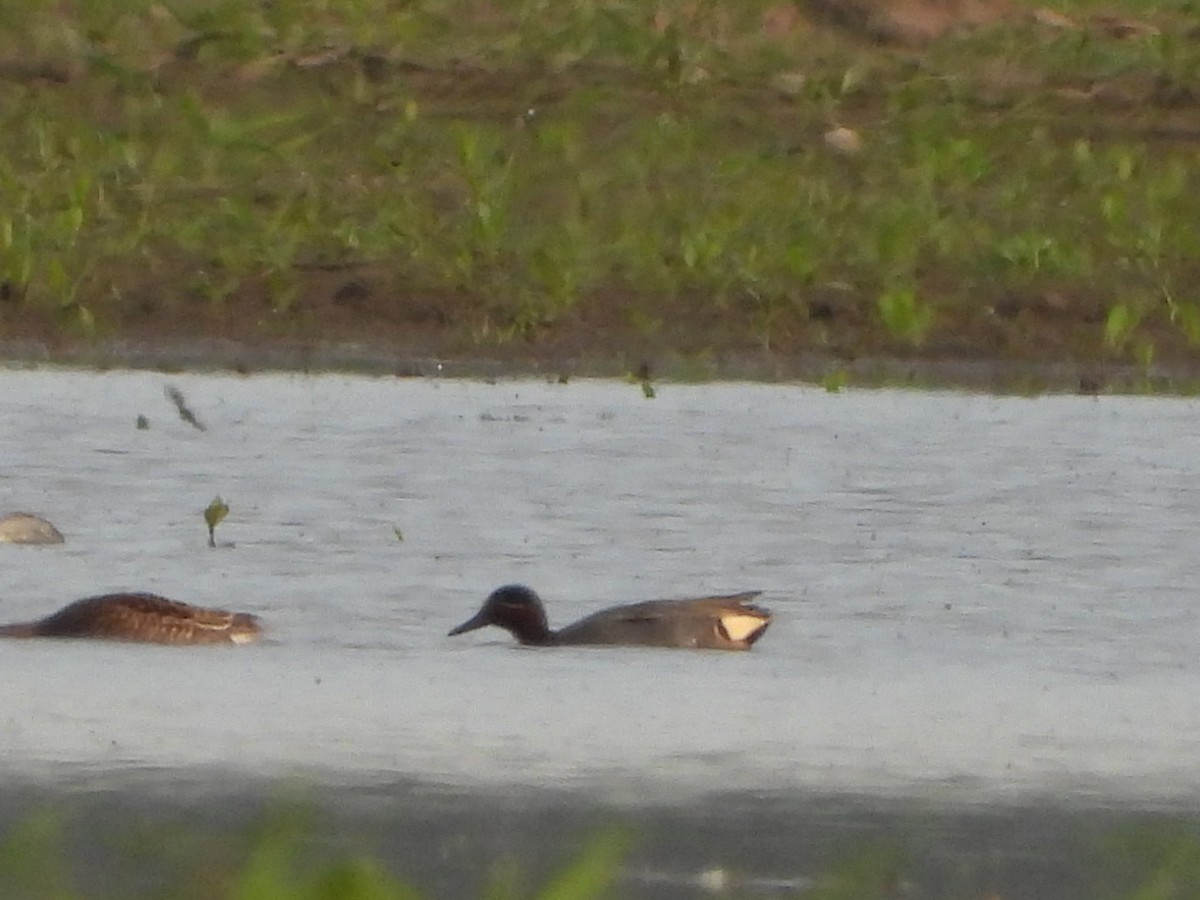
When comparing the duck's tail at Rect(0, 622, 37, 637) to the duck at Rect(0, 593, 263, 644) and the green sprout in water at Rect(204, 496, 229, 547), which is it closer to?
the duck at Rect(0, 593, 263, 644)

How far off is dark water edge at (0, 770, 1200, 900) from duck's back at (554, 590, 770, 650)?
4.33 feet

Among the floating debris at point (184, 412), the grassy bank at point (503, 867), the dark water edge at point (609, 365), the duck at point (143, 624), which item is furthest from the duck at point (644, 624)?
the dark water edge at point (609, 365)

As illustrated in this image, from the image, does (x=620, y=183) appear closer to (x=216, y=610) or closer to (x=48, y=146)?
(x=48, y=146)

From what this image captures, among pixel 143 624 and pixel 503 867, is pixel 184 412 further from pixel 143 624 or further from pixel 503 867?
pixel 503 867

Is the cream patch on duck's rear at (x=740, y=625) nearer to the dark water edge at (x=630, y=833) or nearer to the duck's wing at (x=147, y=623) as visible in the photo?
the duck's wing at (x=147, y=623)

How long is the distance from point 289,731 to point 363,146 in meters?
8.42

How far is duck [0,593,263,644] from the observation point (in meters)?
6.68

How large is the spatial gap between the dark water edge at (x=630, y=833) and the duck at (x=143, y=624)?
47.3 inches

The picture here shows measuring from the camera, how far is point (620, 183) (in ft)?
45.3

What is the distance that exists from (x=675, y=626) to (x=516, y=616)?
10.6 inches

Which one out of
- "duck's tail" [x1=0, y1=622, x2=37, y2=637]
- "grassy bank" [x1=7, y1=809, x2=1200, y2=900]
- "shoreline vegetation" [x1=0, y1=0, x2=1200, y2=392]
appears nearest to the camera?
"grassy bank" [x1=7, y1=809, x2=1200, y2=900]

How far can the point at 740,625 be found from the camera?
22.2ft

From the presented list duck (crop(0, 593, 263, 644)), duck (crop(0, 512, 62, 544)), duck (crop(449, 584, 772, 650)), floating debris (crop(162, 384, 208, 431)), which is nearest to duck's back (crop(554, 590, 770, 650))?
duck (crop(449, 584, 772, 650))

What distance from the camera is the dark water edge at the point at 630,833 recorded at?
4855 mm
